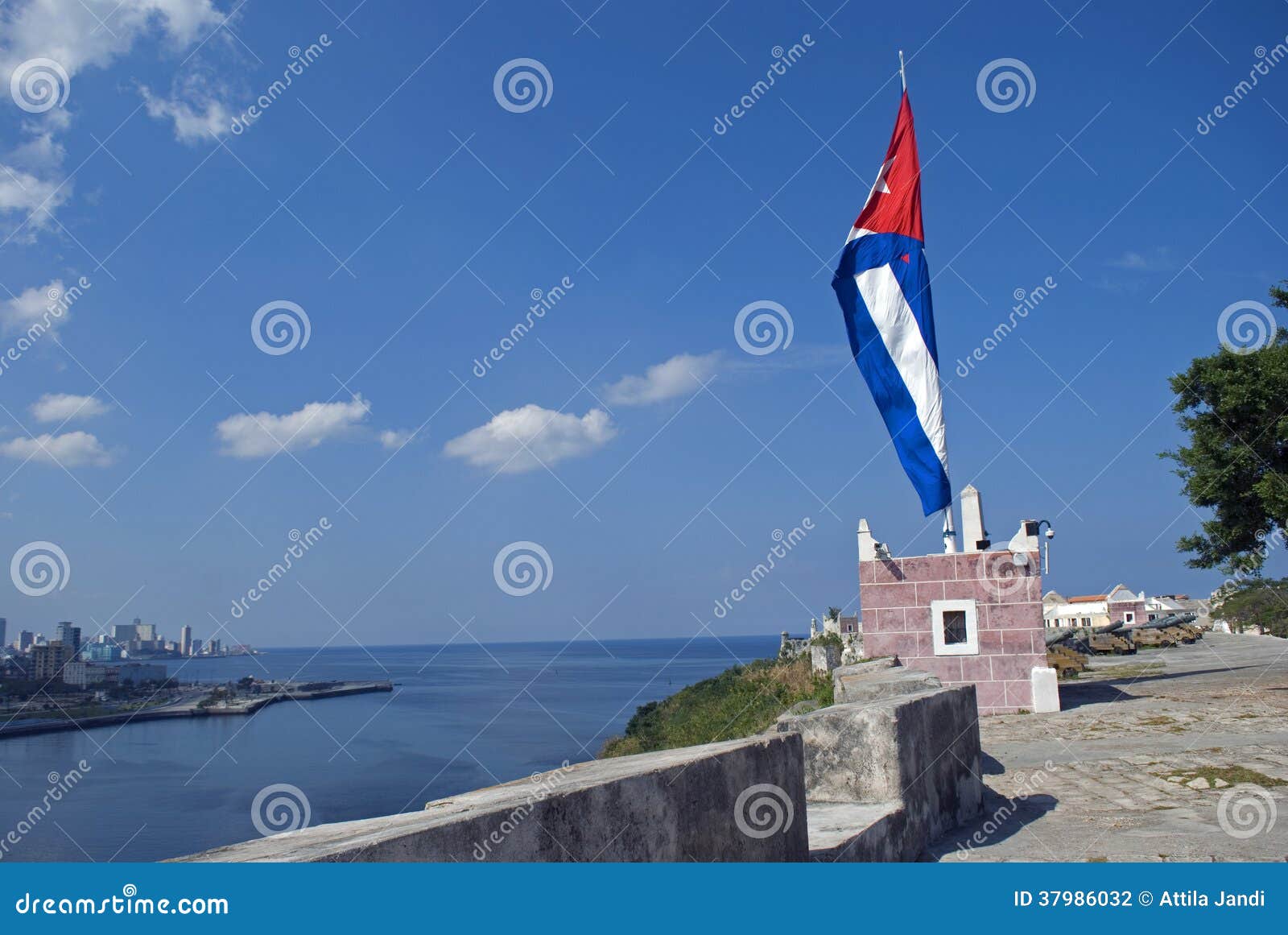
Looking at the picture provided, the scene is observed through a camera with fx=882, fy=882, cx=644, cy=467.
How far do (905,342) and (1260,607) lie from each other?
32.1 m

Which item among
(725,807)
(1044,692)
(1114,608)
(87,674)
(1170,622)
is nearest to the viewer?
(725,807)

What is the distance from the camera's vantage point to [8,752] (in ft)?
103

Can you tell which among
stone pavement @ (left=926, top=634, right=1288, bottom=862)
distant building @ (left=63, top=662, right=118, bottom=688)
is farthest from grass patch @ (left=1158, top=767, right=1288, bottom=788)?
distant building @ (left=63, top=662, right=118, bottom=688)

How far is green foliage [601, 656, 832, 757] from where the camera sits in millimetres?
16125

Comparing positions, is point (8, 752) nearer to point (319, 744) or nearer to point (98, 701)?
point (98, 701)

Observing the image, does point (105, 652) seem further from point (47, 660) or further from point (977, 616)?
point (977, 616)

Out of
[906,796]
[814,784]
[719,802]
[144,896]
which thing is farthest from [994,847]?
[144,896]

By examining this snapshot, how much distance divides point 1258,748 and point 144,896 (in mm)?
9601

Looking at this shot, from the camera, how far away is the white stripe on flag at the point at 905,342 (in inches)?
537

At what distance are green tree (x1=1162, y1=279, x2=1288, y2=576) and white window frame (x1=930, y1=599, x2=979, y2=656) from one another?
492 centimetres

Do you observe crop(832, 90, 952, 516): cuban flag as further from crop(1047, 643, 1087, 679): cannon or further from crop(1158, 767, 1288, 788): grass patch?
crop(1047, 643, 1087, 679): cannon

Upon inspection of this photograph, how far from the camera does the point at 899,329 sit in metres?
13.7

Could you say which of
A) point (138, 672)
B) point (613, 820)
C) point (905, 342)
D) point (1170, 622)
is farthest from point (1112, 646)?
point (138, 672)

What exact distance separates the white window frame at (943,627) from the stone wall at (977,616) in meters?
0.04
